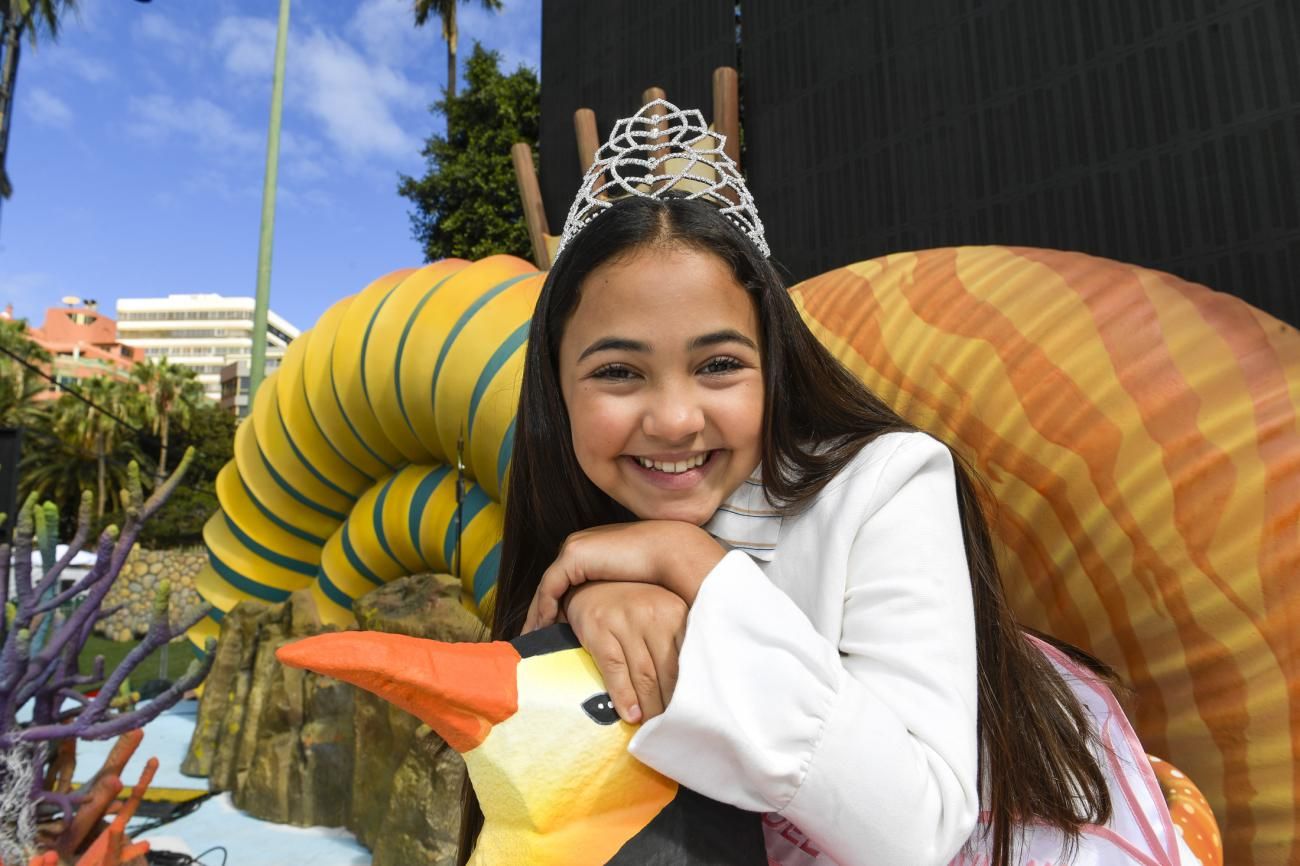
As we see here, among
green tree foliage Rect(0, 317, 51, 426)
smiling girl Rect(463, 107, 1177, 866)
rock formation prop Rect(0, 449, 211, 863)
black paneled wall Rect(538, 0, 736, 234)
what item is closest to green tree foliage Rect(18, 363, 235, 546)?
green tree foliage Rect(0, 317, 51, 426)

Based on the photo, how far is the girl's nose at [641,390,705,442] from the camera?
2.89 ft

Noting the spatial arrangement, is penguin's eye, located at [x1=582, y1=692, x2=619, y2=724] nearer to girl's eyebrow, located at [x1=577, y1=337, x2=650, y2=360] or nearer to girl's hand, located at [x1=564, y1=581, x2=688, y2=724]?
girl's hand, located at [x1=564, y1=581, x2=688, y2=724]

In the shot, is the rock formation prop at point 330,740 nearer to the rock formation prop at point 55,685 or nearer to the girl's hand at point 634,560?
the rock formation prop at point 55,685

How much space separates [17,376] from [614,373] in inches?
1070

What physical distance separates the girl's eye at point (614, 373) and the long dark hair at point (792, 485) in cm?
11

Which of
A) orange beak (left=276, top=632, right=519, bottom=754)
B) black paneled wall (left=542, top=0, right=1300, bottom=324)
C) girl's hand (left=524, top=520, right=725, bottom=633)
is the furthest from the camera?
black paneled wall (left=542, top=0, right=1300, bottom=324)

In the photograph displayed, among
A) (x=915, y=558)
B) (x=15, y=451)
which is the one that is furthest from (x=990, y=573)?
(x=15, y=451)

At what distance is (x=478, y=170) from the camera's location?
12305 millimetres

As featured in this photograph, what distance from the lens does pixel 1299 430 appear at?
1.21 m

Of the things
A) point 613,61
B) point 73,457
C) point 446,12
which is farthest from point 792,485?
point 73,457

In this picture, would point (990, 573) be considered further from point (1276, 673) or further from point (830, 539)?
point (1276, 673)

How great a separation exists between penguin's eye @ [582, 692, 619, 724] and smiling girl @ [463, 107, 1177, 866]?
0.04ft

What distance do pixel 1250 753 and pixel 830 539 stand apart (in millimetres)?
A: 788

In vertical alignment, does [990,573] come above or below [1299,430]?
below
